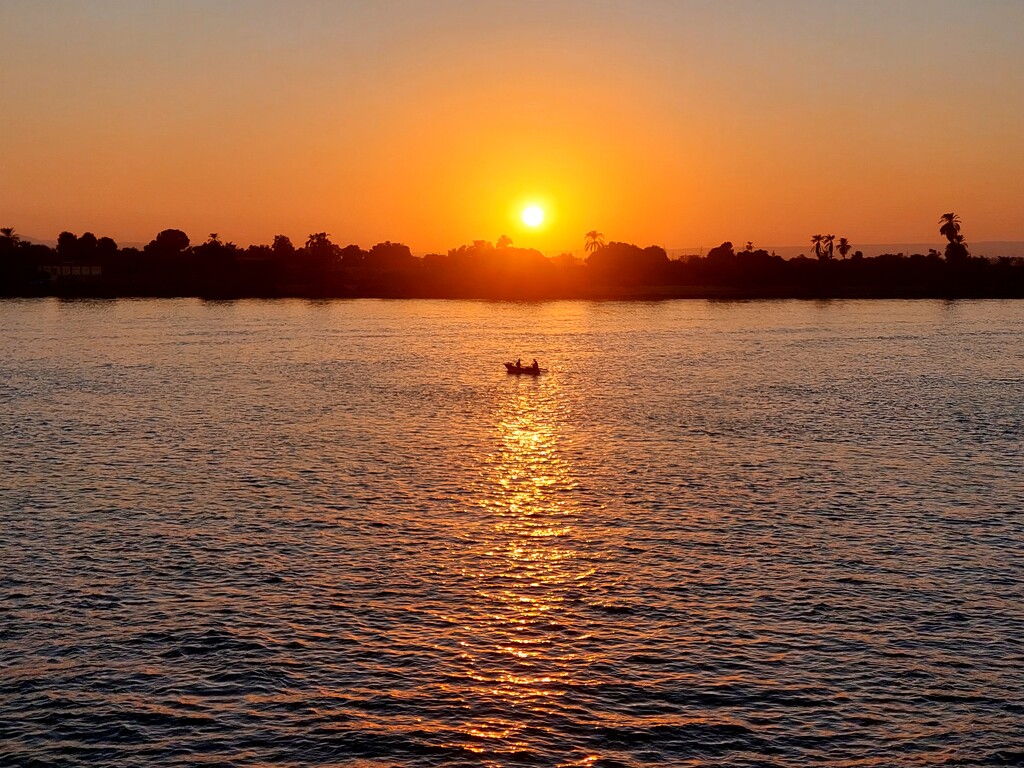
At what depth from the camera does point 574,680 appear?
31.0 metres

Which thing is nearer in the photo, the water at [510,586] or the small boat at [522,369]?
the water at [510,586]

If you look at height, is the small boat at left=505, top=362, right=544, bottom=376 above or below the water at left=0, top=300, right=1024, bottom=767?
above

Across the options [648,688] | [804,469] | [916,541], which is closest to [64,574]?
[648,688]

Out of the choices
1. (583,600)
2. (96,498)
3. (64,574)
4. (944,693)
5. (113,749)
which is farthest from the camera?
(96,498)

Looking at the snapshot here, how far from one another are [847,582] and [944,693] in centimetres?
978

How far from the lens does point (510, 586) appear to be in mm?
39500

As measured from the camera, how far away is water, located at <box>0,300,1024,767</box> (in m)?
28.1

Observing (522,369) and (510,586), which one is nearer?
(510,586)

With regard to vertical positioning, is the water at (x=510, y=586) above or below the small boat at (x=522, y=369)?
below

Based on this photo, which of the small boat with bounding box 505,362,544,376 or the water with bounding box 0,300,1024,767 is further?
the small boat with bounding box 505,362,544,376

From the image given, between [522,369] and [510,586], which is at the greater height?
[522,369]

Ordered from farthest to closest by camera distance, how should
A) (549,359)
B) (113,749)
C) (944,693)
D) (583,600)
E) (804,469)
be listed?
(549,359) < (804,469) < (583,600) < (944,693) < (113,749)

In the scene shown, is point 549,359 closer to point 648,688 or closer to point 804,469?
point 804,469

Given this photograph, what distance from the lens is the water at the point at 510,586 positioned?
28062 mm
